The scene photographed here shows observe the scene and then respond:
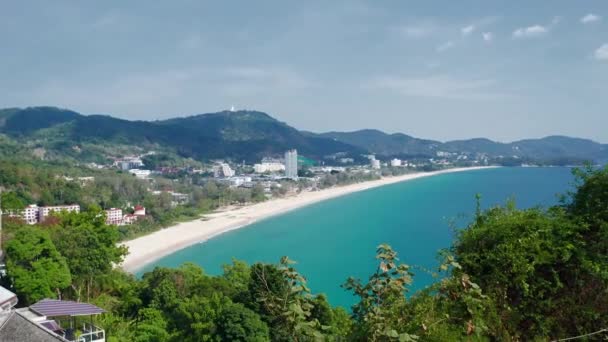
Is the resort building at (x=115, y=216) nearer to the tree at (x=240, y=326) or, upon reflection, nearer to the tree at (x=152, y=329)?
the tree at (x=152, y=329)

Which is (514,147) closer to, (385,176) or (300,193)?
(385,176)

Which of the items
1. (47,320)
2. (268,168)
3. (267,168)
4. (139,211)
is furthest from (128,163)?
(47,320)

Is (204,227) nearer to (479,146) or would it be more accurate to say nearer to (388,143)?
(388,143)

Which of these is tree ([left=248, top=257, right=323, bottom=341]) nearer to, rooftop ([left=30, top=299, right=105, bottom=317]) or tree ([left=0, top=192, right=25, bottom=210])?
rooftop ([left=30, top=299, right=105, bottom=317])

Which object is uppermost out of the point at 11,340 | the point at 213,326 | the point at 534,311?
the point at 534,311

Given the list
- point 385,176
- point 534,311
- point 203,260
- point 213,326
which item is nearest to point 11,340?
point 213,326

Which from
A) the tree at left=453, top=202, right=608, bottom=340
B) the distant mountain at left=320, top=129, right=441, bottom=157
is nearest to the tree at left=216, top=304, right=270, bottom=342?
the tree at left=453, top=202, right=608, bottom=340

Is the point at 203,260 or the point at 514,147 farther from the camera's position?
the point at 514,147
